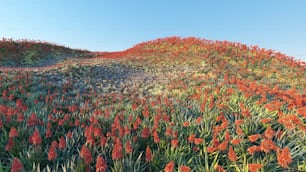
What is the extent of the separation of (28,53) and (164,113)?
21.9m

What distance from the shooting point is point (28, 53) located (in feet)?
76.7

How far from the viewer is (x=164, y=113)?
5988 millimetres

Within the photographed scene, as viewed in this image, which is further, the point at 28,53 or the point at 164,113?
the point at 28,53

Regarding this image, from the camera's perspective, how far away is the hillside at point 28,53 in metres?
21.1

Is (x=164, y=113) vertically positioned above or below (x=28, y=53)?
below

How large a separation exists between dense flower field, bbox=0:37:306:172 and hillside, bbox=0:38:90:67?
9.50 m

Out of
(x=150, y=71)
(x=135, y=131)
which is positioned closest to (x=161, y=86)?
(x=150, y=71)

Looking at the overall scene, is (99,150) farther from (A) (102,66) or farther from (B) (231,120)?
(A) (102,66)

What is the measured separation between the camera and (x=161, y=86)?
37.9 ft

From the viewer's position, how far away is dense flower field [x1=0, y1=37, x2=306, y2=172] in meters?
4.03

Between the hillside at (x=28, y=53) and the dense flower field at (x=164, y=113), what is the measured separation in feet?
31.2

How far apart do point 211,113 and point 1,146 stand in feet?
15.6

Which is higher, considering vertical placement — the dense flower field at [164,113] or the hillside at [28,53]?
the hillside at [28,53]

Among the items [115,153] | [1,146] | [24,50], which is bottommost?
[1,146]
